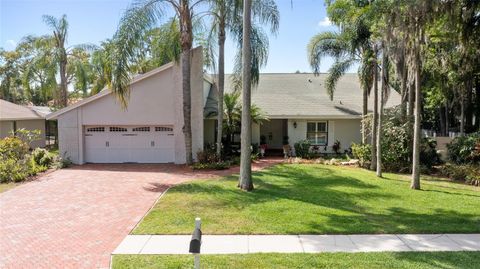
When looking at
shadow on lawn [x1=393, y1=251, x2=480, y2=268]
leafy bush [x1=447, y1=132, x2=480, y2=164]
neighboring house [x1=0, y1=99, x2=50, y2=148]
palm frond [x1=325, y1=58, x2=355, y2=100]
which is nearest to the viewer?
shadow on lawn [x1=393, y1=251, x2=480, y2=268]

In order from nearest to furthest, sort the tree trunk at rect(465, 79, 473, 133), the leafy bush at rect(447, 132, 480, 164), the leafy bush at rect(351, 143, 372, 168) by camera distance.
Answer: the leafy bush at rect(447, 132, 480, 164), the leafy bush at rect(351, 143, 372, 168), the tree trunk at rect(465, 79, 473, 133)

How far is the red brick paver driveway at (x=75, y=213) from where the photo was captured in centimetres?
696

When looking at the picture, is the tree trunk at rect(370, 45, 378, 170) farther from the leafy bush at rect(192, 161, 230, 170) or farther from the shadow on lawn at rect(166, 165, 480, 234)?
the leafy bush at rect(192, 161, 230, 170)

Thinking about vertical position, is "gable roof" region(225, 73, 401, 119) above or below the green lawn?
above

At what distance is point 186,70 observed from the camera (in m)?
17.7

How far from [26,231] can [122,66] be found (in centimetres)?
832

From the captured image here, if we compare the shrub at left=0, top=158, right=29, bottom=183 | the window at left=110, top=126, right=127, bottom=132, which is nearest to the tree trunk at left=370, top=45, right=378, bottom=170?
the window at left=110, top=126, right=127, bottom=132

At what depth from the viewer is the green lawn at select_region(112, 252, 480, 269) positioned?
6.23 metres

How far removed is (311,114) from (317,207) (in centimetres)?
1210

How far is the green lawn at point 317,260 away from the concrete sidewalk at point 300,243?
0.27m

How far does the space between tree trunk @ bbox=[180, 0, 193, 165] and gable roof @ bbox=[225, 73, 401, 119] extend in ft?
19.4

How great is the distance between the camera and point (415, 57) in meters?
12.4

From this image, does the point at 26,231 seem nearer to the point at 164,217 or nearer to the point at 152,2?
the point at 164,217

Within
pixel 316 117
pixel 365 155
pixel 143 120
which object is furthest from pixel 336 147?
pixel 143 120
